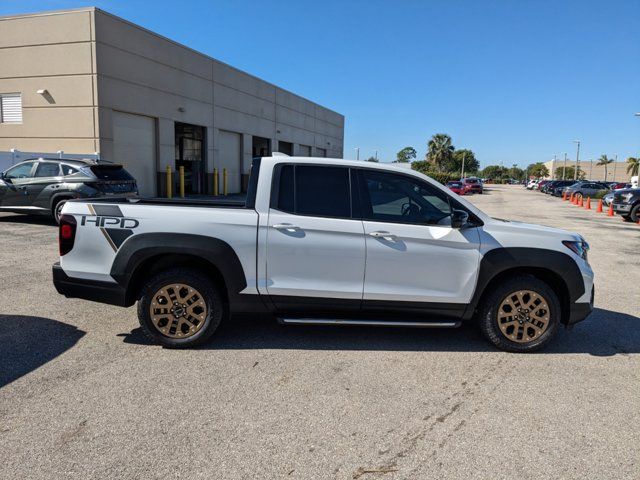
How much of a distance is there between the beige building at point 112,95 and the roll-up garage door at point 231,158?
18.9 inches

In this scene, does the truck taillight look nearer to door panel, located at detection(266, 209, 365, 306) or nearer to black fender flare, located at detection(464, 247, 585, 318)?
door panel, located at detection(266, 209, 365, 306)

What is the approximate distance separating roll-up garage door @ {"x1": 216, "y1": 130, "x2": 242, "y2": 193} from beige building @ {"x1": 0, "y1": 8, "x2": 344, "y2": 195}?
0.48 m

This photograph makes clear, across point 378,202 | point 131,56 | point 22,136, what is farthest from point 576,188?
point 378,202

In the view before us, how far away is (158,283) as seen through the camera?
4438 mm

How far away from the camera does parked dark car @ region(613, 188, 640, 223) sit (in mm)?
19875

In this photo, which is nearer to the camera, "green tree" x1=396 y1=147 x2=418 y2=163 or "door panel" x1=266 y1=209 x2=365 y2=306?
"door panel" x1=266 y1=209 x2=365 y2=306

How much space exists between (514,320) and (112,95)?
742 inches

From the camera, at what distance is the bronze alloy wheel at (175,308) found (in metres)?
4.45

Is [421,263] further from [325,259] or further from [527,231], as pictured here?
[527,231]

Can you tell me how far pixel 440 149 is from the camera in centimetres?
9331

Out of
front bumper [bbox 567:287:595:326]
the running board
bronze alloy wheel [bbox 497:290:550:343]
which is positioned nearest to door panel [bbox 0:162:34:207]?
the running board

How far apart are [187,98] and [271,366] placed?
22.2 metres

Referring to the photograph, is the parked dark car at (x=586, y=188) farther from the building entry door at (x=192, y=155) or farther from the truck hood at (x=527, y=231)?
the truck hood at (x=527, y=231)

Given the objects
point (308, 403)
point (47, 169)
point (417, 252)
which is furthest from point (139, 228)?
point (47, 169)
